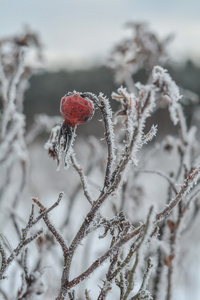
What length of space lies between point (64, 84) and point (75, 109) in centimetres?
1698

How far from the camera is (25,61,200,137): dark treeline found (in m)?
15.3

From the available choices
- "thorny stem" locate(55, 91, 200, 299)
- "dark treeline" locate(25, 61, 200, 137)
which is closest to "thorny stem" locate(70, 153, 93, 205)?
"thorny stem" locate(55, 91, 200, 299)

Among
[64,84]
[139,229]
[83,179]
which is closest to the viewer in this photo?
[139,229]

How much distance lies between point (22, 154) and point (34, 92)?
15.7m

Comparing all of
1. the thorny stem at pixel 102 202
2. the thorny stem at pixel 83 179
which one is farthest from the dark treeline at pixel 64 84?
the thorny stem at pixel 102 202

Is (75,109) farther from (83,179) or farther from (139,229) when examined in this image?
(139,229)

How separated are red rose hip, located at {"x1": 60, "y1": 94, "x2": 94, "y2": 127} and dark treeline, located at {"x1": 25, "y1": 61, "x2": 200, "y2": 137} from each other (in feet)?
46.1

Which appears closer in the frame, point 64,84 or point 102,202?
point 102,202

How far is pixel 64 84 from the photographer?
56.8 ft

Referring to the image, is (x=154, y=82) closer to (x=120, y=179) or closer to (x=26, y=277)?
(x=120, y=179)

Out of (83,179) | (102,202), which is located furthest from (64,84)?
(102,202)

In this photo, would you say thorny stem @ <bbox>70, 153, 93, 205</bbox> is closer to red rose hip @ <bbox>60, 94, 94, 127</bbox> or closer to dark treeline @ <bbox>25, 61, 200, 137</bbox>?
red rose hip @ <bbox>60, 94, 94, 127</bbox>

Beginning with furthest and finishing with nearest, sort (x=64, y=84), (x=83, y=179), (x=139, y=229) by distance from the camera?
(x=64, y=84)
(x=83, y=179)
(x=139, y=229)

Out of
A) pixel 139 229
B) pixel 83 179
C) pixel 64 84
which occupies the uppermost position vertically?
pixel 64 84
